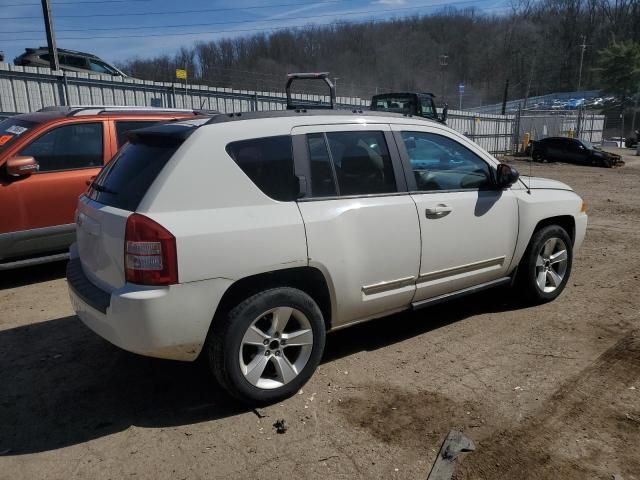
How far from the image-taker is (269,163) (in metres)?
3.36

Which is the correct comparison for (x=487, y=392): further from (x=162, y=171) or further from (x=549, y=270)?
(x=162, y=171)

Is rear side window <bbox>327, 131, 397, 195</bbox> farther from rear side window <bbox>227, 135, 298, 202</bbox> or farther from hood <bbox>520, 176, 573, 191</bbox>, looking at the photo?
hood <bbox>520, 176, 573, 191</bbox>

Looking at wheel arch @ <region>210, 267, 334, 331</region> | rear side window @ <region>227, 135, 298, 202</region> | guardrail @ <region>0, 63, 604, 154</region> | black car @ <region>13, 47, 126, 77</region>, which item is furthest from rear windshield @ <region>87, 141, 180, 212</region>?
black car @ <region>13, 47, 126, 77</region>

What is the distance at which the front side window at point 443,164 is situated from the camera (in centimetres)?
406

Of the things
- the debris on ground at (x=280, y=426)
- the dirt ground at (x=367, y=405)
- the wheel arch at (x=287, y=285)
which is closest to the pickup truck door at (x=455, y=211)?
the dirt ground at (x=367, y=405)

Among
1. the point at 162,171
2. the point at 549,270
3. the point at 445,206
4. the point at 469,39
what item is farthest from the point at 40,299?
the point at 469,39

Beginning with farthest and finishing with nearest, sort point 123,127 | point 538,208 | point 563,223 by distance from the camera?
point 123,127 → point 563,223 → point 538,208

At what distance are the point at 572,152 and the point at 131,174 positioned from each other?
85.4ft

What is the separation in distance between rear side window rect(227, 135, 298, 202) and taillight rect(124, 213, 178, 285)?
25.8 inches

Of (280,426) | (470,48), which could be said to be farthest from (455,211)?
(470,48)

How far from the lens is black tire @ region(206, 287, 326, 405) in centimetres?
311

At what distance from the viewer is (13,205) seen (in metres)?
5.38

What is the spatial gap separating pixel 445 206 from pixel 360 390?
148 cm

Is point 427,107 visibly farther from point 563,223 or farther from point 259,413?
point 259,413
